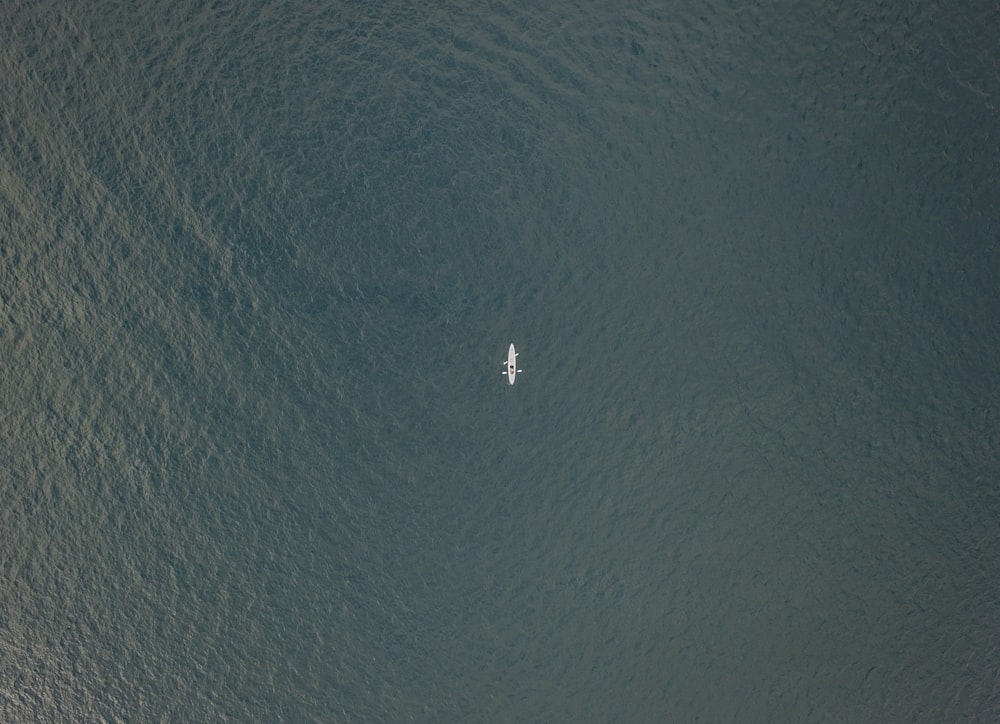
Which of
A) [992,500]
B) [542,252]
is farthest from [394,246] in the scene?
[992,500]

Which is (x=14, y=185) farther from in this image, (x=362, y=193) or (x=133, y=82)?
(x=362, y=193)

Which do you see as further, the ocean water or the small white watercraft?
the small white watercraft

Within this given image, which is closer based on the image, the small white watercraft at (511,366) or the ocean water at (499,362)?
the ocean water at (499,362)
